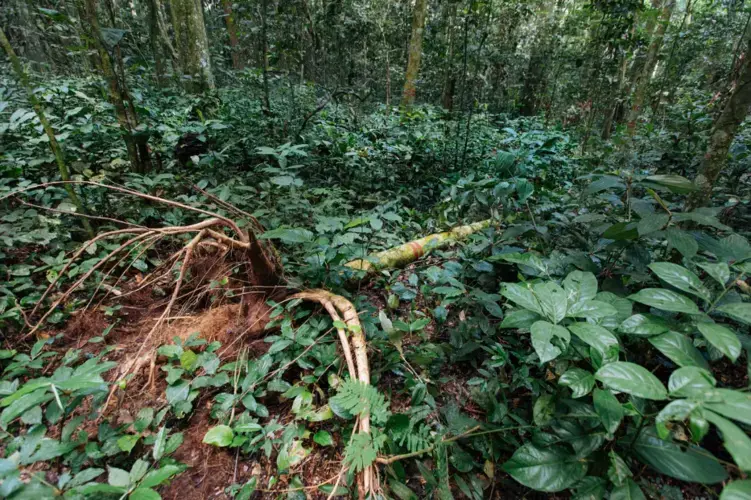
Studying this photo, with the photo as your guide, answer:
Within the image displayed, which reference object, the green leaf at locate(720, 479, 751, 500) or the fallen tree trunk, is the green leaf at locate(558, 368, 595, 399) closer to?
the green leaf at locate(720, 479, 751, 500)

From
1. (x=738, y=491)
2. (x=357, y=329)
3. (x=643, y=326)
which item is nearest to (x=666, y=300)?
(x=643, y=326)

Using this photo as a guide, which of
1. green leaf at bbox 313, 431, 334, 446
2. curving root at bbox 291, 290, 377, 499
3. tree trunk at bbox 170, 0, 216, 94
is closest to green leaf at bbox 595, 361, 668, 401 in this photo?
curving root at bbox 291, 290, 377, 499

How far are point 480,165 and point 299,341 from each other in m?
4.07

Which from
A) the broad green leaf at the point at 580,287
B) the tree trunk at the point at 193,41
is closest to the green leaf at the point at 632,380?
the broad green leaf at the point at 580,287

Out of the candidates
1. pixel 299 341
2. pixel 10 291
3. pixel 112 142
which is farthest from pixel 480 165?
pixel 10 291

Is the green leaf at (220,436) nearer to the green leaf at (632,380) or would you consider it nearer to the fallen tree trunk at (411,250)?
the fallen tree trunk at (411,250)

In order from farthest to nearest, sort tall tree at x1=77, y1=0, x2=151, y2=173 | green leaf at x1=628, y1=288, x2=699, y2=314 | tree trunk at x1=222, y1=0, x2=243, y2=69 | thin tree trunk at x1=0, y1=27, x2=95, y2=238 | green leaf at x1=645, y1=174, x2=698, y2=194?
tree trunk at x1=222, y1=0, x2=243, y2=69
tall tree at x1=77, y1=0, x2=151, y2=173
thin tree trunk at x1=0, y1=27, x2=95, y2=238
green leaf at x1=645, y1=174, x2=698, y2=194
green leaf at x1=628, y1=288, x2=699, y2=314

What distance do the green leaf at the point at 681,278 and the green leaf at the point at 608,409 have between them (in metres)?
0.44

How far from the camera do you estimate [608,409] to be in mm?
975

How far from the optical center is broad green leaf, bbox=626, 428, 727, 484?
827mm

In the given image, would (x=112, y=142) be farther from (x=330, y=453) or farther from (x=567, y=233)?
(x=567, y=233)

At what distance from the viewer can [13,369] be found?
173 cm

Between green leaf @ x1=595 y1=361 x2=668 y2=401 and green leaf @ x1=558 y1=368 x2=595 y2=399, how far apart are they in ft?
0.55

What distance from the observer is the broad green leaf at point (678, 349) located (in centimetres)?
91
